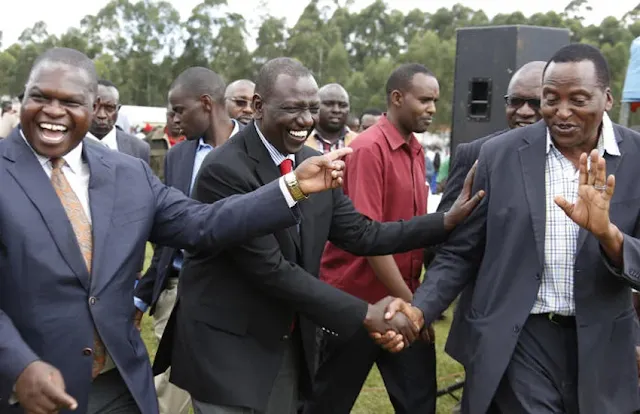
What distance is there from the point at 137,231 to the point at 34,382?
80 cm

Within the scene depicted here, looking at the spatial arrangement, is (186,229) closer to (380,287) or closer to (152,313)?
(380,287)

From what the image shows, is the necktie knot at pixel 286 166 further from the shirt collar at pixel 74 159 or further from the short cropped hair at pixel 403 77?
the short cropped hair at pixel 403 77

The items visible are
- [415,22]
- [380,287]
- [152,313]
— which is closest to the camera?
[380,287]

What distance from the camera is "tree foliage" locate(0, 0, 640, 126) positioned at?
4206cm

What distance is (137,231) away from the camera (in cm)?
319

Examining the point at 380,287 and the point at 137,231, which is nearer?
the point at 137,231

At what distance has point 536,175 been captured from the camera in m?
3.47

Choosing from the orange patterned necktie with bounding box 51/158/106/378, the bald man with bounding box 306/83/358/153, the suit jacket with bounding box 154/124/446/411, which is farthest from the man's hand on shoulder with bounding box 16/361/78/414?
the bald man with bounding box 306/83/358/153

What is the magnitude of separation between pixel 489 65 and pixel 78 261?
6037 millimetres

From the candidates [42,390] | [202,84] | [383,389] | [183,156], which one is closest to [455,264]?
[42,390]

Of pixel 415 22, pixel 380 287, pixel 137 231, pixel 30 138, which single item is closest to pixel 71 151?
pixel 30 138

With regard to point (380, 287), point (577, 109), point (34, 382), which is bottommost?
point (380, 287)

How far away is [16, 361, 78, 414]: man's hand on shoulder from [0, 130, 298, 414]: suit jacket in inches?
1.8

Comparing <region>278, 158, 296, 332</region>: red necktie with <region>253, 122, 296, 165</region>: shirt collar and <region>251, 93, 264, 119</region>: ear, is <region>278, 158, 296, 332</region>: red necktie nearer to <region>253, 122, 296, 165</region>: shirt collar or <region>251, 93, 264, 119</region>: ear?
<region>253, 122, 296, 165</region>: shirt collar
